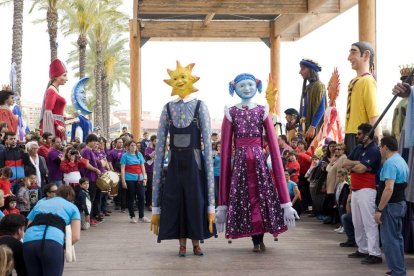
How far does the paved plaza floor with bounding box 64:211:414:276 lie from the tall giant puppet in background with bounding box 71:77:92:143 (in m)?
3.97

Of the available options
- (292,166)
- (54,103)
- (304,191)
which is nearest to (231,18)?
(304,191)

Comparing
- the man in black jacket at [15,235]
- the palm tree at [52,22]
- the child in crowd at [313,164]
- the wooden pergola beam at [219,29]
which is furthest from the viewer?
the palm tree at [52,22]

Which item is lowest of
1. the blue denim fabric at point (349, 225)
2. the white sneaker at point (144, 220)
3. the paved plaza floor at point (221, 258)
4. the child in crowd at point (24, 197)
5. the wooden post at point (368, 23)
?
the white sneaker at point (144, 220)

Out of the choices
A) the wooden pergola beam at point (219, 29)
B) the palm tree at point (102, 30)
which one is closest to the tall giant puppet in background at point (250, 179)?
the wooden pergola beam at point (219, 29)

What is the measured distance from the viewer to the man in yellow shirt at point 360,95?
9.08m

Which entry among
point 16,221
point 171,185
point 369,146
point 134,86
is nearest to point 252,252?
point 171,185

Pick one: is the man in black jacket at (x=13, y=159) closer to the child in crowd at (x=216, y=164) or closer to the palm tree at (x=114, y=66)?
the child in crowd at (x=216, y=164)

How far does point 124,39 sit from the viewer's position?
4522 centimetres

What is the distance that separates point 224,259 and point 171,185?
3.81 ft

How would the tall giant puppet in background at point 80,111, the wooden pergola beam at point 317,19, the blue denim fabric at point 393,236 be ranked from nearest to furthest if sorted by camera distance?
1. the blue denim fabric at point 393,236
2. the tall giant puppet in background at point 80,111
3. the wooden pergola beam at point 317,19

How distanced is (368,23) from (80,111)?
5995mm

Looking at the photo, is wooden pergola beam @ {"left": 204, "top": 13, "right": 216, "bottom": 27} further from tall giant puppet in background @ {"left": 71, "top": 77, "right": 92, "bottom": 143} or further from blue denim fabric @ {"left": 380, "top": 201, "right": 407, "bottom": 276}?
blue denim fabric @ {"left": 380, "top": 201, "right": 407, "bottom": 276}

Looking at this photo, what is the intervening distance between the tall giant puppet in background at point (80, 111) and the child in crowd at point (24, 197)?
4588 mm

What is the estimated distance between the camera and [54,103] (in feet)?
40.4
